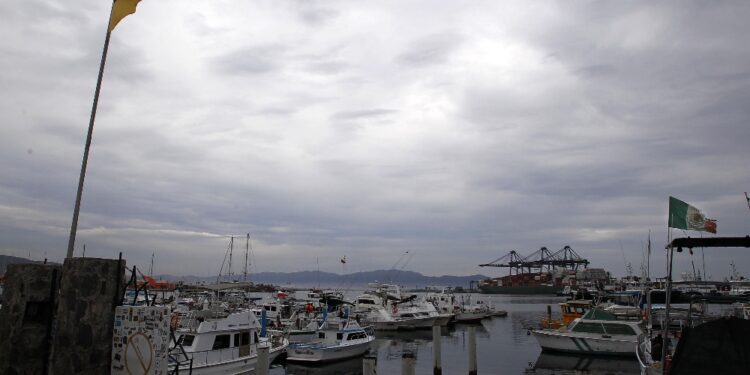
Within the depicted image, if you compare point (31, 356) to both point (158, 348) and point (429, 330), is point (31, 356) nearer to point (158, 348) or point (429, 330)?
point (158, 348)

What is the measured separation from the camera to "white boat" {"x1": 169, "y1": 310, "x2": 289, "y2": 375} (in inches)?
933

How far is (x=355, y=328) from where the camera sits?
36.6 meters

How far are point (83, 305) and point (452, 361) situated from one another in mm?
30383

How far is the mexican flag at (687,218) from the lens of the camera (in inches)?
453

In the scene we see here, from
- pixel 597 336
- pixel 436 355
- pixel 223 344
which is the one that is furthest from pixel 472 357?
pixel 597 336

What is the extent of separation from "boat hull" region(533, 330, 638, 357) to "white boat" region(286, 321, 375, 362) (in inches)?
513

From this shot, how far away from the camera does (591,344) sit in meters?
35.6

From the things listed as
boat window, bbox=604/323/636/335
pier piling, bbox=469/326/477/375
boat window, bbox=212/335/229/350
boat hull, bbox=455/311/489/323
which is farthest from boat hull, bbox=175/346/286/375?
boat hull, bbox=455/311/489/323

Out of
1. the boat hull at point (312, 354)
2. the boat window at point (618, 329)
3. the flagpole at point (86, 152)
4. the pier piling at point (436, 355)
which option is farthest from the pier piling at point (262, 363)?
the boat window at point (618, 329)

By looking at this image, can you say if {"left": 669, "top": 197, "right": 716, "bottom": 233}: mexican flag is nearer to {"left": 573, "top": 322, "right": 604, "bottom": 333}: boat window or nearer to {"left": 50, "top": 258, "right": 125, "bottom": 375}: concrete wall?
{"left": 50, "top": 258, "right": 125, "bottom": 375}: concrete wall

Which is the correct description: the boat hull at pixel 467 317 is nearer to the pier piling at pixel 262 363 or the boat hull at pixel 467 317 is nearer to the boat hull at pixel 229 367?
the boat hull at pixel 229 367

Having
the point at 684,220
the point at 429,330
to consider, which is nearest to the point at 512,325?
A: the point at 429,330

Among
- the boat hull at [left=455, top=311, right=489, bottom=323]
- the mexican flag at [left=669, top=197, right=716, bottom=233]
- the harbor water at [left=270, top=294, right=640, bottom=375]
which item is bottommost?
the harbor water at [left=270, top=294, right=640, bottom=375]

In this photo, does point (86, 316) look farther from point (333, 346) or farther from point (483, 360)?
point (483, 360)
